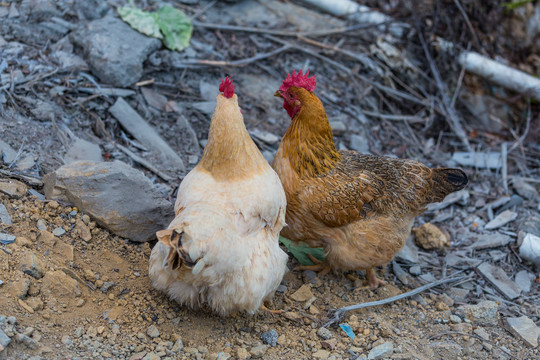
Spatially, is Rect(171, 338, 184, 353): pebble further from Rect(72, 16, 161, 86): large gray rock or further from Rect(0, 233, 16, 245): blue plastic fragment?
Rect(72, 16, 161, 86): large gray rock

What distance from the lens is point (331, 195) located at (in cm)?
405

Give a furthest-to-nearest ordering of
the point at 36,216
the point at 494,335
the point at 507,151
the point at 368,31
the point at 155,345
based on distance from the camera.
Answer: the point at 368,31, the point at 507,151, the point at 494,335, the point at 36,216, the point at 155,345

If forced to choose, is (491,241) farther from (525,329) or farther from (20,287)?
(20,287)

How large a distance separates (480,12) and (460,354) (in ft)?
18.3

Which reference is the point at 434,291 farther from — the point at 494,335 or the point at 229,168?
the point at 229,168

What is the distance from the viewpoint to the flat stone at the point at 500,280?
457 centimetres

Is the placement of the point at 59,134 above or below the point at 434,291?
above

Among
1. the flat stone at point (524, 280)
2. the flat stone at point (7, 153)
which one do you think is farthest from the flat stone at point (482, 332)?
the flat stone at point (7, 153)

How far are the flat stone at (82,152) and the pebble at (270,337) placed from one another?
7.33 feet

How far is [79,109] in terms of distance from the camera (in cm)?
483

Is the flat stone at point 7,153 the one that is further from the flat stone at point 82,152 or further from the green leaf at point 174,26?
the green leaf at point 174,26

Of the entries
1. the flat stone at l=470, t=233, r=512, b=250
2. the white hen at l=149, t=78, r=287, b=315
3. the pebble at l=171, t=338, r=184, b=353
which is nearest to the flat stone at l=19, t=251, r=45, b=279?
the white hen at l=149, t=78, r=287, b=315

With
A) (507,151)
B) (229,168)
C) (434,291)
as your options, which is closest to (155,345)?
(229,168)

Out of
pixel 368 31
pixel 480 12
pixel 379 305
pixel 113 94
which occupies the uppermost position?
pixel 480 12
